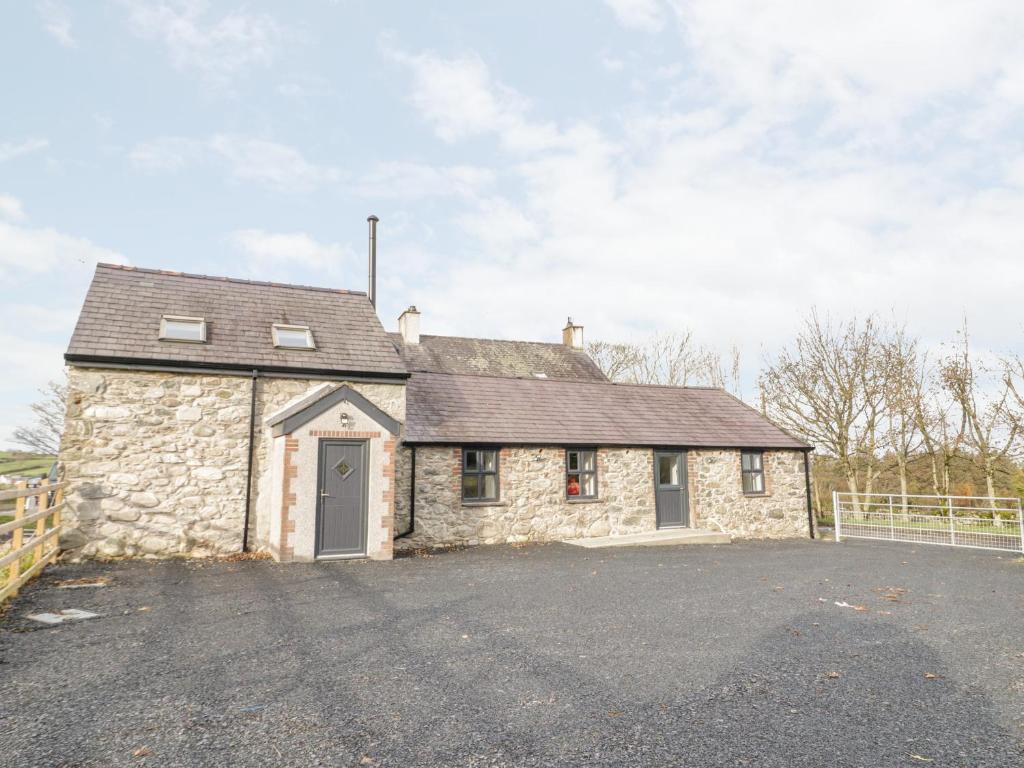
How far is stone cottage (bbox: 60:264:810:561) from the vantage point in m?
11.6

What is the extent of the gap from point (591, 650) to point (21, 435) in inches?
1367

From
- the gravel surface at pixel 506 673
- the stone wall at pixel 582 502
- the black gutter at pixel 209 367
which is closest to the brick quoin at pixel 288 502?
the gravel surface at pixel 506 673

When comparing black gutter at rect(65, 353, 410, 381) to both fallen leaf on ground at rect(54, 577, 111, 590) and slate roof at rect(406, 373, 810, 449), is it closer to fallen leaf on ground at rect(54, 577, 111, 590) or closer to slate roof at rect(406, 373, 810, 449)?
slate roof at rect(406, 373, 810, 449)

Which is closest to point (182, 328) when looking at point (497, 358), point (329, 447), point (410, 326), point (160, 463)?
point (160, 463)

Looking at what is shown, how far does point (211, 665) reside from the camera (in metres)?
5.53

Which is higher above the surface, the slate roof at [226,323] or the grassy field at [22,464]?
the slate roof at [226,323]

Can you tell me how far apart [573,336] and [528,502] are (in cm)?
1732

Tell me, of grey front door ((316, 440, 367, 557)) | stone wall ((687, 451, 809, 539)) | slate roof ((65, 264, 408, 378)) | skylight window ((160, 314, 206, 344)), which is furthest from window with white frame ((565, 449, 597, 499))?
skylight window ((160, 314, 206, 344))

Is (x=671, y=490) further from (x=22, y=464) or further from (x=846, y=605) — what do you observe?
(x=22, y=464)

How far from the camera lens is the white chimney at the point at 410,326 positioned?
89.3 feet

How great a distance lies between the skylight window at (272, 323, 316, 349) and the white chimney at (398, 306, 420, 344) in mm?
13222

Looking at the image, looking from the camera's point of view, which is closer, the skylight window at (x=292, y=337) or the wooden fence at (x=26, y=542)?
the wooden fence at (x=26, y=542)

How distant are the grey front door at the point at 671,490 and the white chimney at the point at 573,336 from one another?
14.4 m

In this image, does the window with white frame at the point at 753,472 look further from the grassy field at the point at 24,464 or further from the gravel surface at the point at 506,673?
the grassy field at the point at 24,464
